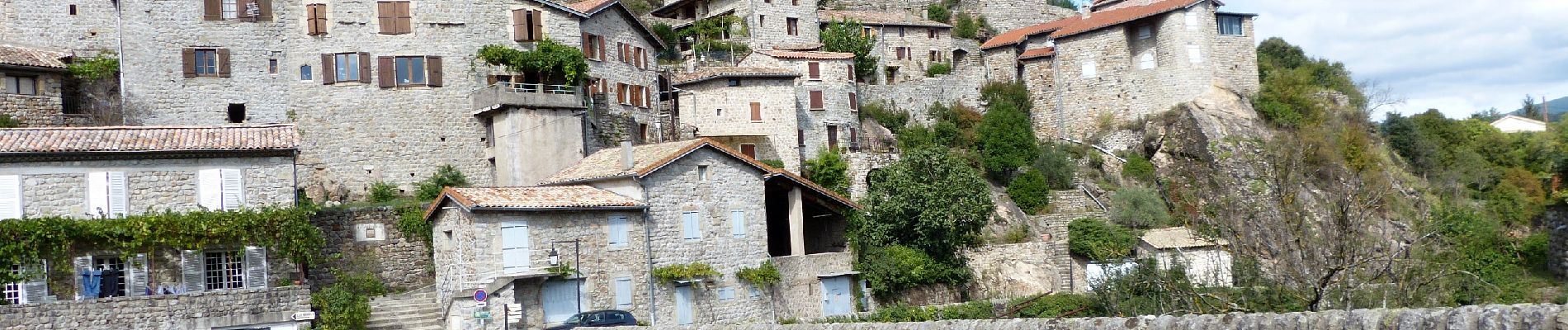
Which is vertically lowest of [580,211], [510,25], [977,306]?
[977,306]

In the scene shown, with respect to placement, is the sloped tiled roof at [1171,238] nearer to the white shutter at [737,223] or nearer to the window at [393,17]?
the white shutter at [737,223]

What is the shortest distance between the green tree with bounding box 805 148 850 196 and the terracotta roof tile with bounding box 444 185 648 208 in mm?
14276

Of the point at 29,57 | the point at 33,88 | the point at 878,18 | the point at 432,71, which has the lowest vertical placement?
the point at 33,88

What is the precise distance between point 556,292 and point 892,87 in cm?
2829

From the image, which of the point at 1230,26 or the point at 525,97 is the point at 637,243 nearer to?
the point at 525,97

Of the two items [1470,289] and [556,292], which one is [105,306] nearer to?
[556,292]

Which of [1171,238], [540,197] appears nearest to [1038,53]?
[1171,238]

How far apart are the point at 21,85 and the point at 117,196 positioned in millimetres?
11296

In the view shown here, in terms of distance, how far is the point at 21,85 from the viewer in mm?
38375

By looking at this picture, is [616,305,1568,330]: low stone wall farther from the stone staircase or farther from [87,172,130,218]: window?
[87,172,130,218]: window

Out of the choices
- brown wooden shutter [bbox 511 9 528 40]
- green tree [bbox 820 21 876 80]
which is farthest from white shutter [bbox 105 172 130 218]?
green tree [bbox 820 21 876 80]

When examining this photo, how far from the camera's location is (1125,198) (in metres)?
51.5

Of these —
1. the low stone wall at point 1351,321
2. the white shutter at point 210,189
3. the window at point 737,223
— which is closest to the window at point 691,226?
the window at point 737,223

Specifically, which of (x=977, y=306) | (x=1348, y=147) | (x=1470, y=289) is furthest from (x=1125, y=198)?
(x=1470, y=289)
